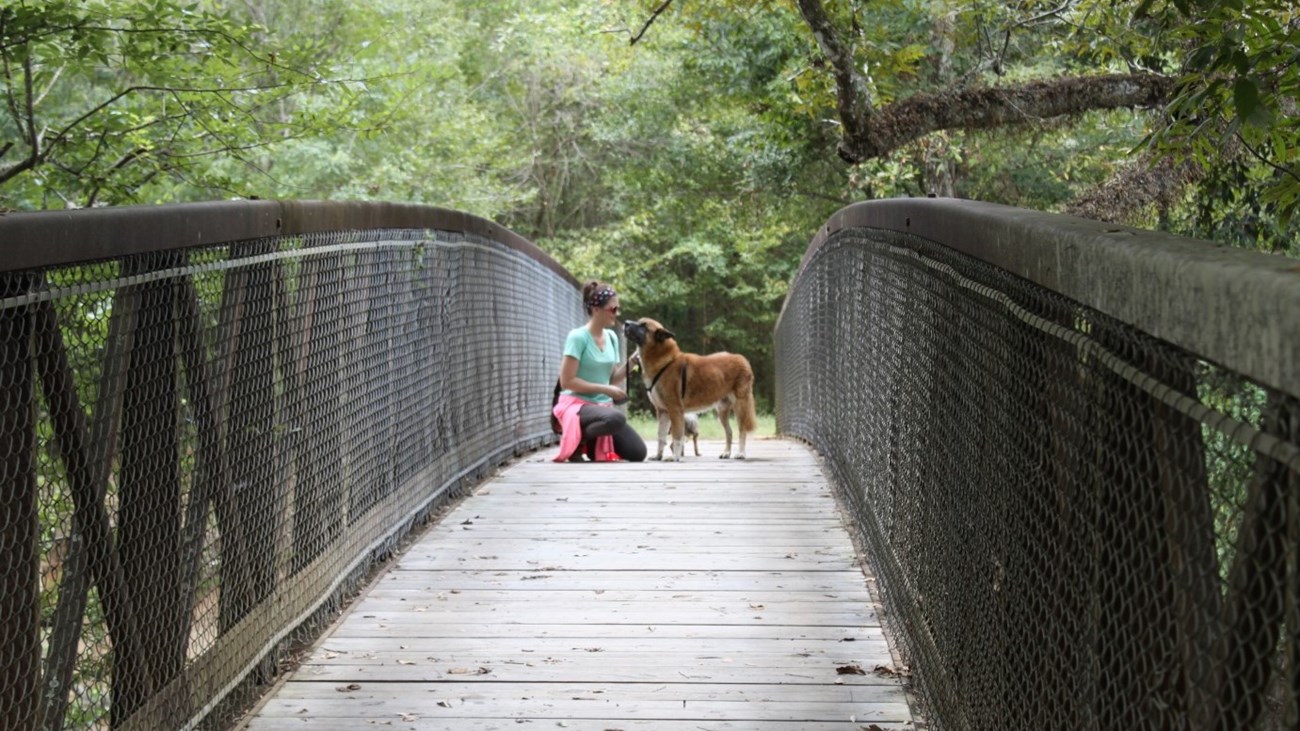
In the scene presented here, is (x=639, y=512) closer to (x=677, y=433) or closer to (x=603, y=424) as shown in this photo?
(x=603, y=424)

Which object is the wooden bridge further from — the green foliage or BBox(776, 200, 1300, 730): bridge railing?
the green foliage

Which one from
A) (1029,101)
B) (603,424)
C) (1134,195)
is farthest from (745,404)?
(1134,195)

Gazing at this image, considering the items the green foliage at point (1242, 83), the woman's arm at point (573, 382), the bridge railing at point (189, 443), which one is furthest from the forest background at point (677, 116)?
the bridge railing at point (189, 443)

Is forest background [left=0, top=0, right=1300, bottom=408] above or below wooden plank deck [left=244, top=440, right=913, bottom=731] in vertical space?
above

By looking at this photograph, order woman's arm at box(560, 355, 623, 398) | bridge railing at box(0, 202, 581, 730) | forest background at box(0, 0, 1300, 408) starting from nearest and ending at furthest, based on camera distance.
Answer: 1. bridge railing at box(0, 202, 581, 730)
2. forest background at box(0, 0, 1300, 408)
3. woman's arm at box(560, 355, 623, 398)

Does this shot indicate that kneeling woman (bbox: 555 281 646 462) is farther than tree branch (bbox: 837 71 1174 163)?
No

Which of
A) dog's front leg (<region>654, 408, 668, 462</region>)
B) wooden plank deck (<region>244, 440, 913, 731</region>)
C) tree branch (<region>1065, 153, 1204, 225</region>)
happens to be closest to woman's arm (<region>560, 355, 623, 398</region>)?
dog's front leg (<region>654, 408, 668, 462</region>)

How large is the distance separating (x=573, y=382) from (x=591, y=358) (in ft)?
0.83

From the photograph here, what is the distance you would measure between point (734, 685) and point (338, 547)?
1641 mm

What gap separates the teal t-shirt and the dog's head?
0.22 m

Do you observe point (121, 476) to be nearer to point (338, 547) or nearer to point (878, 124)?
point (338, 547)

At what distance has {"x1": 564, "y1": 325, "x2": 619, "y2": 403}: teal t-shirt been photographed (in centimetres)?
993

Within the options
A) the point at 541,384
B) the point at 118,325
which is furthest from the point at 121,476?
the point at 541,384

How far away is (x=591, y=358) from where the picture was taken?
10.1 meters
